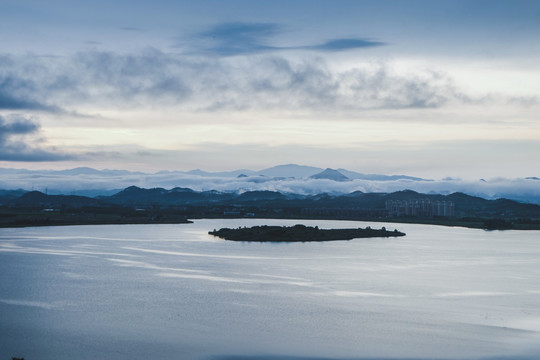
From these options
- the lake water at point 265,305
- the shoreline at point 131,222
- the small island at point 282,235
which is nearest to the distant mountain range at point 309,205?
the shoreline at point 131,222

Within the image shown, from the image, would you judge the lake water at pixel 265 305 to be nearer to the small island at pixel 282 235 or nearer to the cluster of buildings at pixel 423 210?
the small island at pixel 282 235

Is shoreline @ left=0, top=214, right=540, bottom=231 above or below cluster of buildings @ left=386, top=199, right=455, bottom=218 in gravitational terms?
below

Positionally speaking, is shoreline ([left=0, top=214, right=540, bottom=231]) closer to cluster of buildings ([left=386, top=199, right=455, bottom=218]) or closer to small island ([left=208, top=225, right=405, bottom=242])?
cluster of buildings ([left=386, top=199, right=455, bottom=218])

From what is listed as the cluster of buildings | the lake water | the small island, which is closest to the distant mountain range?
the cluster of buildings

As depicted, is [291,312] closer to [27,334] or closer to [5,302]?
[27,334]

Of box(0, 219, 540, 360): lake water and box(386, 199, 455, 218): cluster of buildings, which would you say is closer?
box(0, 219, 540, 360): lake water

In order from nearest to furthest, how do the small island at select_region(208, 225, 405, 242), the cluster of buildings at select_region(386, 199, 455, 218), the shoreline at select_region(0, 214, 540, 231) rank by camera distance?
the small island at select_region(208, 225, 405, 242) < the shoreline at select_region(0, 214, 540, 231) < the cluster of buildings at select_region(386, 199, 455, 218)

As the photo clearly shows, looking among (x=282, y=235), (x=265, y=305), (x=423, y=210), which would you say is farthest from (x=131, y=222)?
(x=265, y=305)

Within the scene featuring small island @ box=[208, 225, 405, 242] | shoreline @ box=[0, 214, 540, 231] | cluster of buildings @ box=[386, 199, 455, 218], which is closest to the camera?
small island @ box=[208, 225, 405, 242]
